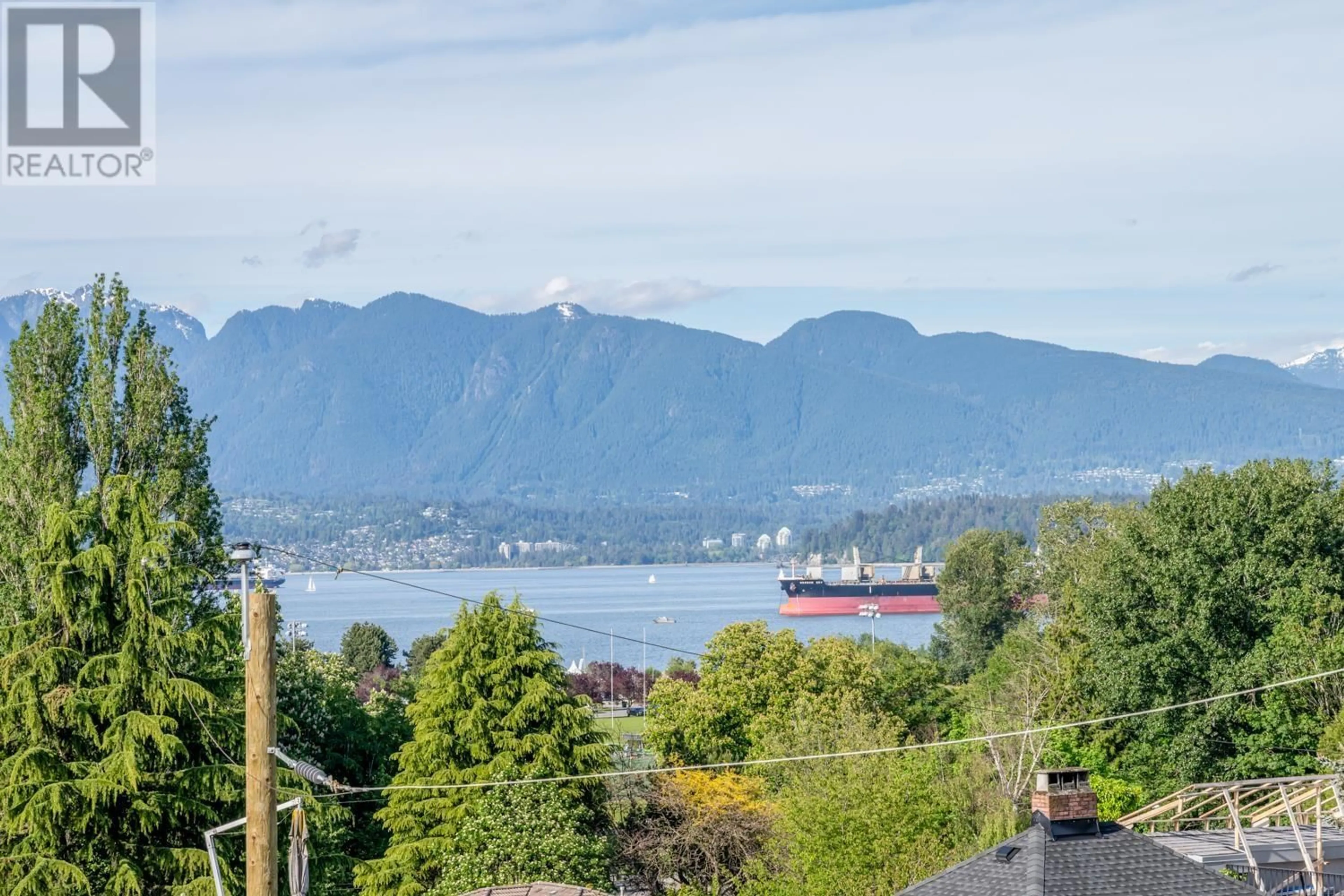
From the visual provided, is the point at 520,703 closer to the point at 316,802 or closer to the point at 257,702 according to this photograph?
the point at 316,802

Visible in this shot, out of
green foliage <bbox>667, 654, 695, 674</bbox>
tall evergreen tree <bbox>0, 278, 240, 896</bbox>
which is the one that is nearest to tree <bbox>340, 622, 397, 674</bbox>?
green foliage <bbox>667, 654, 695, 674</bbox>

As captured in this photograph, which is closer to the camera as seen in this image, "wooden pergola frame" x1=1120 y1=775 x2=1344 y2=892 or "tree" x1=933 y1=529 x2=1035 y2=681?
"wooden pergola frame" x1=1120 y1=775 x2=1344 y2=892

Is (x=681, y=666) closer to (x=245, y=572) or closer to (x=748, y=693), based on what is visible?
(x=748, y=693)

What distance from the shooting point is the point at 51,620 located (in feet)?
Result: 90.0

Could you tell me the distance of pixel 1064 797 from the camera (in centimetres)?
2031

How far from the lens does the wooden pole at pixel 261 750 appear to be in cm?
1648

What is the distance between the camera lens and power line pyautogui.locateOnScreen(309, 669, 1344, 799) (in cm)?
3162

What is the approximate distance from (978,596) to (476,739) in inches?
2166

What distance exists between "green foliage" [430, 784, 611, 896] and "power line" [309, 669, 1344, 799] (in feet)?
1.42

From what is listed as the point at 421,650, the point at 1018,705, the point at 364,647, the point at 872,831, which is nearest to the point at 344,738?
the point at 872,831

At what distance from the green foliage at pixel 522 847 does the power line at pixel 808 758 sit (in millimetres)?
432

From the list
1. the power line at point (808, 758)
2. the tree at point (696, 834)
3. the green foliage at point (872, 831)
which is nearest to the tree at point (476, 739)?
the power line at point (808, 758)

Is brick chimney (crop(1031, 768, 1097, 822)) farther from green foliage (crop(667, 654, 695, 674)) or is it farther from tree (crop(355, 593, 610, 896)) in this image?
green foliage (crop(667, 654, 695, 674))

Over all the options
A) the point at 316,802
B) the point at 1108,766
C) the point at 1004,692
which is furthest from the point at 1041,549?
the point at 316,802
